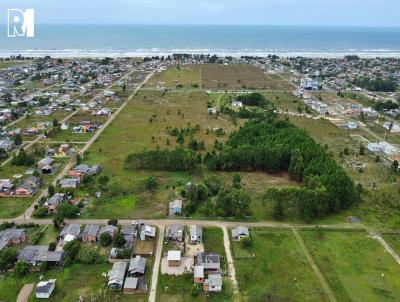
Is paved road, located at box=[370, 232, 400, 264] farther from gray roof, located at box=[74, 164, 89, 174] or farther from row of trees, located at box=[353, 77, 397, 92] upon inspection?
row of trees, located at box=[353, 77, 397, 92]

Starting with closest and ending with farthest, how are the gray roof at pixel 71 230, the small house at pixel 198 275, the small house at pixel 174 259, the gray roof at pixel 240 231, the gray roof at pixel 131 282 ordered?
the gray roof at pixel 131 282, the small house at pixel 198 275, the small house at pixel 174 259, the gray roof at pixel 71 230, the gray roof at pixel 240 231

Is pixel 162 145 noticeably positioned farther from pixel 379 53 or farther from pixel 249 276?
pixel 379 53

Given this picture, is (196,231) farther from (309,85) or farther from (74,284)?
(309,85)

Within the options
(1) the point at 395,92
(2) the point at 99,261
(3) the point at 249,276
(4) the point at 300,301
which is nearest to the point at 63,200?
(2) the point at 99,261

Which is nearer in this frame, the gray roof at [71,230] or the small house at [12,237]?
the small house at [12,237]

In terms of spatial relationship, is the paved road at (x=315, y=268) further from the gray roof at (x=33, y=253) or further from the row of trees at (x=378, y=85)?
the row of trees at (x=378, y=85)

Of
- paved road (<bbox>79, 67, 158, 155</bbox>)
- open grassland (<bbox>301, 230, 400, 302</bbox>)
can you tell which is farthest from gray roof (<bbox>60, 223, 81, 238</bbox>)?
paved road (<bbox>79, 67, 158, 155</bbox>)

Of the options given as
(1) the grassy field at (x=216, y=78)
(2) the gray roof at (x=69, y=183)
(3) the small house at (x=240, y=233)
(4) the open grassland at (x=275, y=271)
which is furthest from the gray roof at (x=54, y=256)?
(1) the grassy field at (x=216, y=78)
